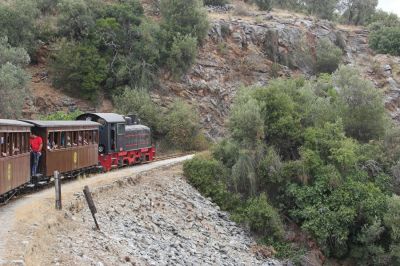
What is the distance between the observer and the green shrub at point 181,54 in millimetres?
54469

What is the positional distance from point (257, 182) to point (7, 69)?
20226 millimetres

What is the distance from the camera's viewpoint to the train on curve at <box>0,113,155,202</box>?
64.3 feet

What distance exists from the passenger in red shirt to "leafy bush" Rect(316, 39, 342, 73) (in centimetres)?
4911

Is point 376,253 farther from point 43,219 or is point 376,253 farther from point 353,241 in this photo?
point 43,219

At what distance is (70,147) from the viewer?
27.3 m

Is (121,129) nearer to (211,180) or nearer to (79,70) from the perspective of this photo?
(211,180)

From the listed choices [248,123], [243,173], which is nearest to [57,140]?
[243,173]

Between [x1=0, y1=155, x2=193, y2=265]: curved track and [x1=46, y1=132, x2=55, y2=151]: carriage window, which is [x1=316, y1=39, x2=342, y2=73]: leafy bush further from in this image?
[x1=46, y1=132, x2=55, y2=151]: carriage window

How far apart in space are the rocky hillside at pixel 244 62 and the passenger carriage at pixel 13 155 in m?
25.1

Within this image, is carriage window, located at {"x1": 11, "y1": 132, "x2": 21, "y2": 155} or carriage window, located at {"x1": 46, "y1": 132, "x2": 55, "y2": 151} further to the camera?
carriage window, located at {"x1": 46, "y1": 132, "x2": 55, "y2": 151}

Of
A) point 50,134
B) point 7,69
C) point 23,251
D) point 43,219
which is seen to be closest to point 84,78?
point 7,69

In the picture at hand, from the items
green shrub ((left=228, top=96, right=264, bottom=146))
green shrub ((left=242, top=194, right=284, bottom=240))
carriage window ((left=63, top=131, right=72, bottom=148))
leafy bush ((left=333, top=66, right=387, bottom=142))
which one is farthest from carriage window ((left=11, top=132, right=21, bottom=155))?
leafy bush ((left=333, top=66, right=387, bottom=142))

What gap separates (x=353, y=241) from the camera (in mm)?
30953

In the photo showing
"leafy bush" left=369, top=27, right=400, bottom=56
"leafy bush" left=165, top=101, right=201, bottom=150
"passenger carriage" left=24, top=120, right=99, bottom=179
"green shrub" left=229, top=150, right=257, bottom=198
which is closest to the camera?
"passenger carriage" left=24, top=120, right=99, bottom=179
